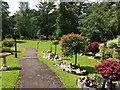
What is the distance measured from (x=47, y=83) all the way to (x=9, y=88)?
2117 millimetres

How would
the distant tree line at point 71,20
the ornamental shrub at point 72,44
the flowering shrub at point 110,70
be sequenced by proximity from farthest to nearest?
the distant tree line at point 71,20, the ornamental shrub at point 72,44, the flowering shrub at point 110,70

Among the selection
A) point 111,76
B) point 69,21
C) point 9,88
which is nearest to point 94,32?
point 69,21

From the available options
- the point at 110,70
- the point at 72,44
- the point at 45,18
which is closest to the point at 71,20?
the point at 45,18

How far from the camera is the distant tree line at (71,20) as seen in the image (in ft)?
90.0

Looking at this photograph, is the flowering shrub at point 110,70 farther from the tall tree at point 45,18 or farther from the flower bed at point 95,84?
the tall tree at point 45,18

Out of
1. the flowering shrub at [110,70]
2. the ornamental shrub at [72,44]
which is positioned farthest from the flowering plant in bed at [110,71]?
the ornamental shrub at [72,44]

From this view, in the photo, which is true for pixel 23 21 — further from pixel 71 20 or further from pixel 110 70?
pixel 110 70

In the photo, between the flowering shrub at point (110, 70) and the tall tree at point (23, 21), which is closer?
the flowering shrub at point (110, 70)

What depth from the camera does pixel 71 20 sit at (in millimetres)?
36906

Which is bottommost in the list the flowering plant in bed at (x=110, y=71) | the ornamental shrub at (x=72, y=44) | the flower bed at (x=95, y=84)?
the flower bed at (x=95, y=84)

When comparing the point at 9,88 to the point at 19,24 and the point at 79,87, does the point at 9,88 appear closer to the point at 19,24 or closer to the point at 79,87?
the point at 79,87

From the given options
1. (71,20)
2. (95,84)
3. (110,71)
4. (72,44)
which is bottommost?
(95,84)

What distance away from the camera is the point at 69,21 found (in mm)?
36375

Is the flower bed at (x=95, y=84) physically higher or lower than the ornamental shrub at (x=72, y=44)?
lower
